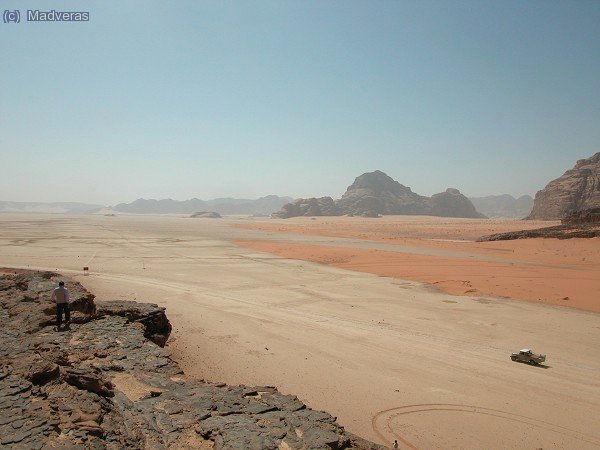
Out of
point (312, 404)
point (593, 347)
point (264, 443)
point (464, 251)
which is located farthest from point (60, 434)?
point (464, 251)

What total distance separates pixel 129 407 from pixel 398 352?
7913mm

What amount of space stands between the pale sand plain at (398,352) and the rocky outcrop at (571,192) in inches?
3670

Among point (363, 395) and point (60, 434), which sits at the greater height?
point (60, 434)

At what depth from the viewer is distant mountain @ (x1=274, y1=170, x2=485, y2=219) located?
161750mm

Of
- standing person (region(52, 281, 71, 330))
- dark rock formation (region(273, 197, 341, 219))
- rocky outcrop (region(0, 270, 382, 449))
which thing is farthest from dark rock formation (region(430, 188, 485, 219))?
rocky outcrop (region(0, 270, 382, 449))

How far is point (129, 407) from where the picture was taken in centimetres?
549

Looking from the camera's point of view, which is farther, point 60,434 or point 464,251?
point 464,251

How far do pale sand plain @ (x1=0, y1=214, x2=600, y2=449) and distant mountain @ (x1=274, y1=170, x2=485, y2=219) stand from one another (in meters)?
135

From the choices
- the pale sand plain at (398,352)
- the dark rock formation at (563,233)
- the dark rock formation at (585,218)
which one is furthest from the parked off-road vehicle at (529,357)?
the dark rock formation at (585,218)

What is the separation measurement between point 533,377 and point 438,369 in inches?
92.6

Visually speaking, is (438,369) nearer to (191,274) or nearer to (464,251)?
(191,274)

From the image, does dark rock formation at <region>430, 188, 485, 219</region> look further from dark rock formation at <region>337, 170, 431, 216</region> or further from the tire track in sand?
the tire track in sand

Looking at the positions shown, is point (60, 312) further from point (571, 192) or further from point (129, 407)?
point (571, 192)

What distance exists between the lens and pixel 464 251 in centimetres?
3950
